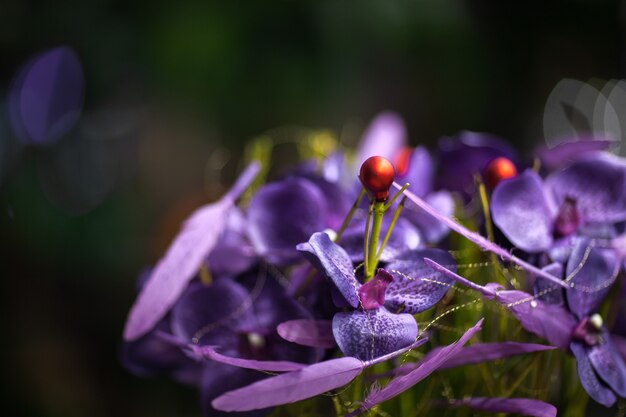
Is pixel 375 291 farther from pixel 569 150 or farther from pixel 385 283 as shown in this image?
pixel 569 150

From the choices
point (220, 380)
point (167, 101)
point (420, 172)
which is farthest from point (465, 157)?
point (167, 101)

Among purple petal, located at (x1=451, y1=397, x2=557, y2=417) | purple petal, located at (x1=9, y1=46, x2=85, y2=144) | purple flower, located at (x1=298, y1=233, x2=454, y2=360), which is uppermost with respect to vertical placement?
purple petal, located at (x1=9, y1=46, x2=85, y2=144)

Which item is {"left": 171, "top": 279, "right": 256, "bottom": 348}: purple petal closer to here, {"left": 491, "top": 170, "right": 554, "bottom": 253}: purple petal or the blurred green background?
{"left": 491, "top": 170, "right": 554, "bottom": 253}: purple petal

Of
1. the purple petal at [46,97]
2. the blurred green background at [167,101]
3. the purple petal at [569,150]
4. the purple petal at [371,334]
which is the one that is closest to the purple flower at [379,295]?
the purple petal at [371,334]

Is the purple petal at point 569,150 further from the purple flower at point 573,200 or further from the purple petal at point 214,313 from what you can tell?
the purple petal at point 214,313

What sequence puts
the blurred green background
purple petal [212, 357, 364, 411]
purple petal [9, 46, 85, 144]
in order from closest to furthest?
purple petal [212, 357, 364, 411] → the blurred green background → purple petal [9, 46, 85, 144]

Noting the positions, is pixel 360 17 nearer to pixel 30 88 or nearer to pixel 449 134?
pixel 449 134

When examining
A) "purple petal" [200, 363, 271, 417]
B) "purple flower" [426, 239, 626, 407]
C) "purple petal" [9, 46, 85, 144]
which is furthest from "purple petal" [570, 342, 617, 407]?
"purple petal" [9, 46, 85, 144]
